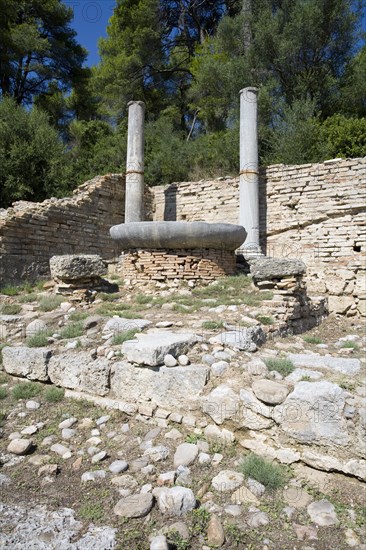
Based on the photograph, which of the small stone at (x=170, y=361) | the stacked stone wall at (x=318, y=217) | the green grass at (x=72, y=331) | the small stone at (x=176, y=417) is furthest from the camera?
the stacked stone wall at (x=318, y=217)

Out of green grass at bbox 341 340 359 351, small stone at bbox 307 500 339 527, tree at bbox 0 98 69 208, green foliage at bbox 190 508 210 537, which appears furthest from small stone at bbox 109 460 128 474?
tree at bbox 0 98 69 208

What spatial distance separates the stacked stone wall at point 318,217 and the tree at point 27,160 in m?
5.11

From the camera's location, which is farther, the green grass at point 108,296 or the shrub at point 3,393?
the green grass at point 108,296

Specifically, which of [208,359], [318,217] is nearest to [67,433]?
[208,359]

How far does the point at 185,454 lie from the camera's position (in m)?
2.75

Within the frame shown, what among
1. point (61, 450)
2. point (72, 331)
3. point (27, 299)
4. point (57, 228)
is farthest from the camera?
point (57, 228)

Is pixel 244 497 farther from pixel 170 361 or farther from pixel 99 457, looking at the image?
pixel 170 361

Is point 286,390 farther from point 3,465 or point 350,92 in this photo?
point 350,92

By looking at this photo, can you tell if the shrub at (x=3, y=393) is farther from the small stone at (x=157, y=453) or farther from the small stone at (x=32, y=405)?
the small stone at (x=157, y=453)

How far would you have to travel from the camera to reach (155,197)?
473 inches

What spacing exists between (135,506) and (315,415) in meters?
1.33

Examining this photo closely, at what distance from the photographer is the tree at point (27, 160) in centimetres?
1133

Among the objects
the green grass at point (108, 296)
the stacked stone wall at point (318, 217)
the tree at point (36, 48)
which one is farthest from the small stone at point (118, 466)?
the tree at point (36, 48)

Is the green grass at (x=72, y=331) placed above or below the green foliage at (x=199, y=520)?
above
